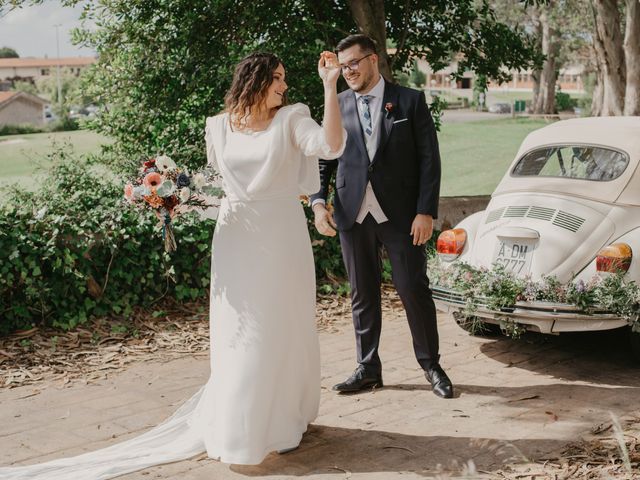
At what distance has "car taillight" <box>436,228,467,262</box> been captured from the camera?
7164 millimetres

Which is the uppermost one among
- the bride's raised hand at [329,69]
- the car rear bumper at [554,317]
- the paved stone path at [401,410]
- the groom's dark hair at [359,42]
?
the groom's dark hair at [359,42]

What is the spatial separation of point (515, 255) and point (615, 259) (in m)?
0.72

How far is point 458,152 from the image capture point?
31.2 meters

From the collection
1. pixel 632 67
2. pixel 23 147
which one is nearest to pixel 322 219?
pixel 632 67

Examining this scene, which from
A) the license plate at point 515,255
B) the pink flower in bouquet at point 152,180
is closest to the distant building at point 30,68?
the license plate at point 515,255

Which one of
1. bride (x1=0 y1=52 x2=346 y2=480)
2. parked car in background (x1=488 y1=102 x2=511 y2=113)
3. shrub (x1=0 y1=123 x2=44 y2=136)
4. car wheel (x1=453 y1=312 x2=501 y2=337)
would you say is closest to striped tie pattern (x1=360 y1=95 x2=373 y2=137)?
bride (x1=0 y1=52 x2=346 y2=480)

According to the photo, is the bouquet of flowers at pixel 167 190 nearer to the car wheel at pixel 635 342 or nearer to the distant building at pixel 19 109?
the car wheel at pixel 635 342

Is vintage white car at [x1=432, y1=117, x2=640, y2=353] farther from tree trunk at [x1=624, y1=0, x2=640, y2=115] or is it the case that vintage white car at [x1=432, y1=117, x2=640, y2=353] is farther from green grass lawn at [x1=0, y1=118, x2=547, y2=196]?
tree trunk at [x1=624, y1=0, x2=640, y2=115]

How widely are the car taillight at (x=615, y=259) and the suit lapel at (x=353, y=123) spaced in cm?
193

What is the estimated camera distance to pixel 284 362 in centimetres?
482

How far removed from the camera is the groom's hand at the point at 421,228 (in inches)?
225

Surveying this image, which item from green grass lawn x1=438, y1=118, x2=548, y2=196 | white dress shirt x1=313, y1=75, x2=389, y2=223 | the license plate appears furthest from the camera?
green grass lawn x1=438, y1=118, x2=548, y2=196

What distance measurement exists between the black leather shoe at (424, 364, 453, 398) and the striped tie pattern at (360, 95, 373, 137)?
167 cm

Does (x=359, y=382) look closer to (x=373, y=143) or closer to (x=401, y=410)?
(x=401, y=410)
